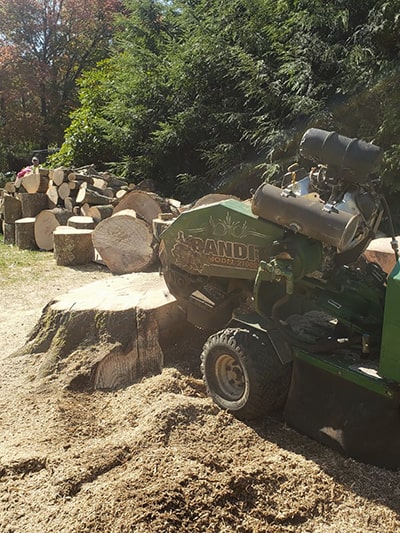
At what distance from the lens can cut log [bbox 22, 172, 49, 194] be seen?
10.8 metres

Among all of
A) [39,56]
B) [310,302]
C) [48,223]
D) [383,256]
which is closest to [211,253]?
[310,302]

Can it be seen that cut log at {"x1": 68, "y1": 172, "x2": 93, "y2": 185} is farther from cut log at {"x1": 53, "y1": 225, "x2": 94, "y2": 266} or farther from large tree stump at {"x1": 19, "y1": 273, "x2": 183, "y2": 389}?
large tree stump at {"x1": 19, "y1": 273, "x2": 183, "y2": 389}

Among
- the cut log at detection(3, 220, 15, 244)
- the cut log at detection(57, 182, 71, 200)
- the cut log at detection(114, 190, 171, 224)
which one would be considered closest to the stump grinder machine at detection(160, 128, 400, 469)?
the cut log at detection(114, 190, 171, 224)

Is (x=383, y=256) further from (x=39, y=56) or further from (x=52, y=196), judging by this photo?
(x=39, y=56)

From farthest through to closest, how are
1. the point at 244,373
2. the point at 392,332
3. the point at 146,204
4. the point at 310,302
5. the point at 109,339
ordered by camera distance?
the point at 146,204 → the point at 109,339 → the point at 310,302 → the point at 244,373 → the point at 392,332

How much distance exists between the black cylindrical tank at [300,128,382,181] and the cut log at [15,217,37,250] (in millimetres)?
8274

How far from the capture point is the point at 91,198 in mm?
9992

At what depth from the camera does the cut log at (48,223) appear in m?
10.1

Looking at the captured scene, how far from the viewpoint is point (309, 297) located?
11.4ft

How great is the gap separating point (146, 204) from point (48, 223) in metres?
A: 2.28

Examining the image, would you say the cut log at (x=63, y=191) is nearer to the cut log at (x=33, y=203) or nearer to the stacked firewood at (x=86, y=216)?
the stacked firewood at (x=86, y=216)

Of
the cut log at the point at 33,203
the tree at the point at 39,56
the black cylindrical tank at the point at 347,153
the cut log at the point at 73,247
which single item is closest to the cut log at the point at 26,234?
the cut log at the point at 33,203

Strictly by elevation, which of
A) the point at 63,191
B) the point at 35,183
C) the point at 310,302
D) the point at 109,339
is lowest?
the point at 109,339

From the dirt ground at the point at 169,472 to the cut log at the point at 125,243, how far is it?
386 cm
